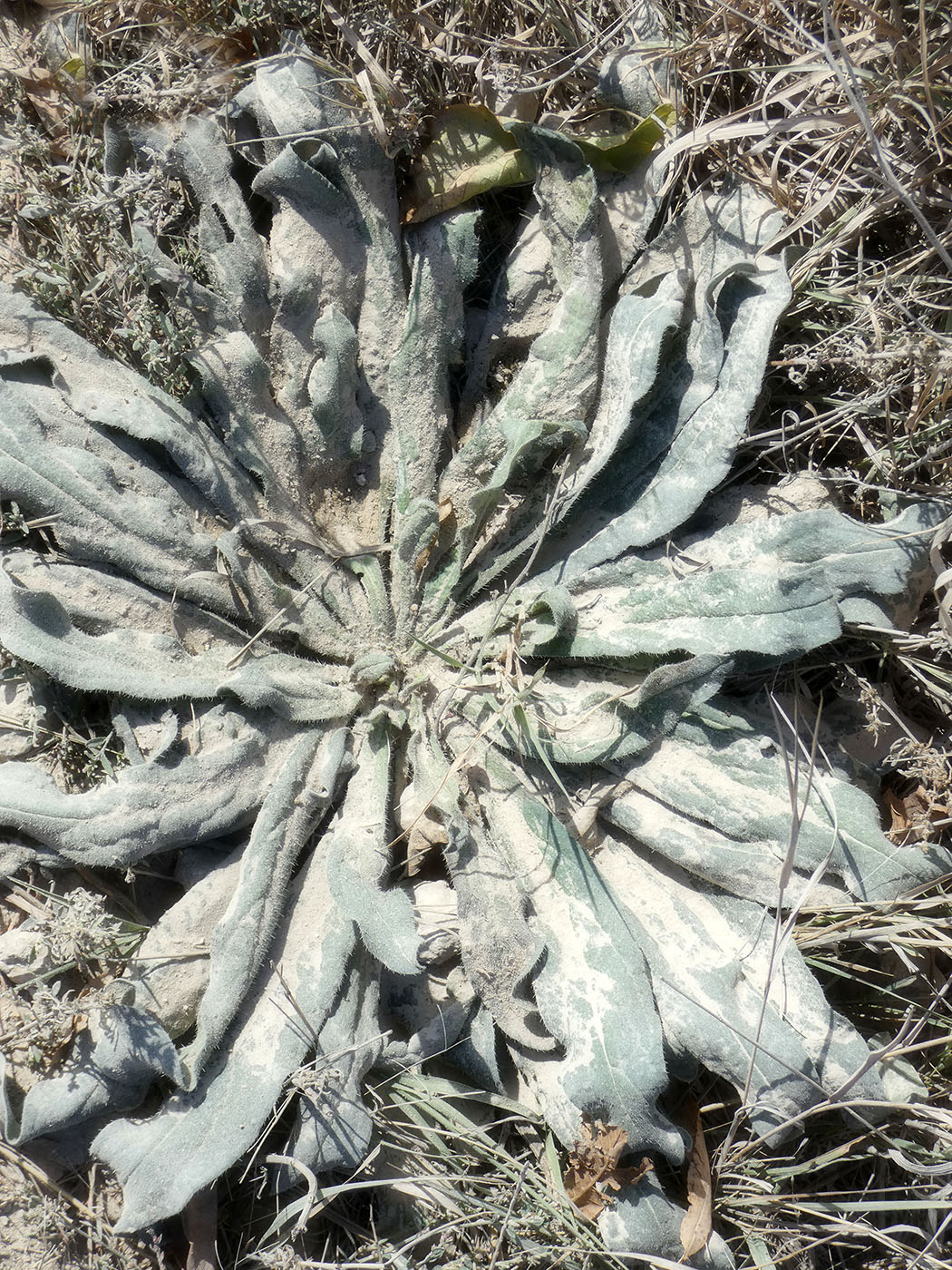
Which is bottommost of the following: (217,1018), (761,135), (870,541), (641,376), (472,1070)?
(472,1070)

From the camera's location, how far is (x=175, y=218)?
2143mm

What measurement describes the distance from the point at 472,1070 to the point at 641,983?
1.41 feet

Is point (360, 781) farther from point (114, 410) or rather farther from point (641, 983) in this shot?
point (114, 410)

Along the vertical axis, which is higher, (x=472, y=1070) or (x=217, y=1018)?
(x=217, y=1018)

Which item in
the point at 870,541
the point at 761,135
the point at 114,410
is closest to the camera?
the point at 870,541

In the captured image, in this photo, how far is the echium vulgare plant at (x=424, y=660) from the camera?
6.11 ft

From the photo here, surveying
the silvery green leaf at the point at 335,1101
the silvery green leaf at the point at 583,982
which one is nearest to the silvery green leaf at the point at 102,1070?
the silvery green leaf at the point at 335,1101

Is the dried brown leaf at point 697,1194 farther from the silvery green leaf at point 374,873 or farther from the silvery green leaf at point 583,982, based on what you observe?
the silvery green leaf at point 374,873

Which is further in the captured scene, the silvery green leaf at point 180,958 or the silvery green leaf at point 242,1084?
the silvery green leaf at point 180,958

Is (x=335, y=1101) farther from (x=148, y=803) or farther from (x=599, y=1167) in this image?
(x=148, y=803)

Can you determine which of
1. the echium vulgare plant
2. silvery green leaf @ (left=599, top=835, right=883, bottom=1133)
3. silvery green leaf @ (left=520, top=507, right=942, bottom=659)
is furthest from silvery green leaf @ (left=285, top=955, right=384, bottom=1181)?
silvery green leaf @ (left=520, top=507, right=942, bottom=659)

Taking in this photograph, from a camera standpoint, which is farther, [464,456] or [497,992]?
[464,456]

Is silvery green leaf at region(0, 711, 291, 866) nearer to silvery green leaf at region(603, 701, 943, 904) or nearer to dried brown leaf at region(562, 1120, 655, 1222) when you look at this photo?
silvery green leaf at region(603, 701, 943, 904)

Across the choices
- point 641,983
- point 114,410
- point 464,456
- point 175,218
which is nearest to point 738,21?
point 464,456
